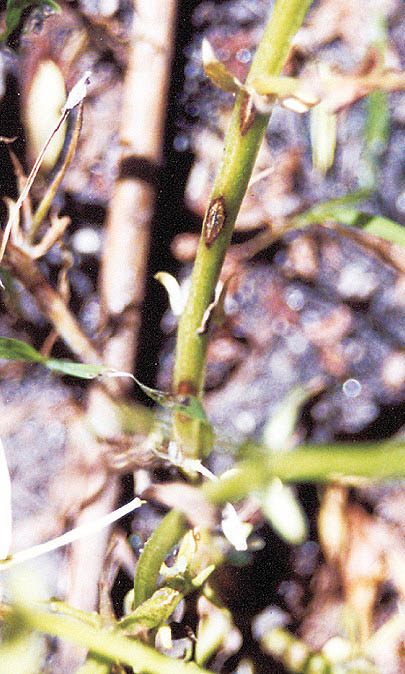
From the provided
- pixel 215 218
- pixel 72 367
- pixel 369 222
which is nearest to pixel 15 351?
pixel 72 367

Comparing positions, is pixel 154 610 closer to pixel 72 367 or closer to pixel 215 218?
pixel 72 367

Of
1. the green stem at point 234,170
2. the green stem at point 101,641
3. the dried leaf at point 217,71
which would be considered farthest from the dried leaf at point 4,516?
the dried leaf at point 217,71

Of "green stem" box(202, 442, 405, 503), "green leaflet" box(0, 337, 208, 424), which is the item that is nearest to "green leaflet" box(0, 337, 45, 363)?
"green leaflet" box(0, 337, 208, 424)

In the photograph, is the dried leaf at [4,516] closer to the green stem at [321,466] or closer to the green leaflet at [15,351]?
the green leaflet at [15,351]

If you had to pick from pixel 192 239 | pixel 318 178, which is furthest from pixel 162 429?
pixel 318 178

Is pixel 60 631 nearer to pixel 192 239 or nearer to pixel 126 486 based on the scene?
pixel 126 486

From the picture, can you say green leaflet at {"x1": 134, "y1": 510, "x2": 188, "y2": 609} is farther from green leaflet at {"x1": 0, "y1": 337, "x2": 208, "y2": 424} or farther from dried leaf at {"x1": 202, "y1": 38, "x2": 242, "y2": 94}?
dried leaf at {"x1": 202, "y1": 38, "x2": 242, "y2": 94}
